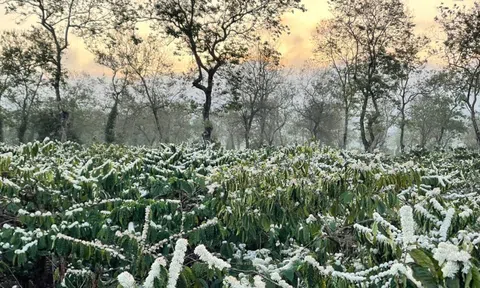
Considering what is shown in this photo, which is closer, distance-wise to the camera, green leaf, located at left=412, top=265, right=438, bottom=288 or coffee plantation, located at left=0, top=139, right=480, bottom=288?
green leaf, located at left=412, top=265, right=438, bottom=288

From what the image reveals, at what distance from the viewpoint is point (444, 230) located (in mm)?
2236

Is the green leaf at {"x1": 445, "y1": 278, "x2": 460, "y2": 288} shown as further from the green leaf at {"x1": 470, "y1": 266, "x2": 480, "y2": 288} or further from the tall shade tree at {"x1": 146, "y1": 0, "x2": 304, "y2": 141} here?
the tall shade tree at {"x1": 146, "y1": 0, "x2": 304, "y2": 141}

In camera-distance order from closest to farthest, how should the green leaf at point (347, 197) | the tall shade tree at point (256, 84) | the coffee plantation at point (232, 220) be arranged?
the coffee plantation at point (232, 220), the green leaf at point (347, 197), the tall shade tree at point (256, 84)

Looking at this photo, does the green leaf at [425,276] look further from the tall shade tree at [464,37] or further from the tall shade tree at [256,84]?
the tall shade tree at [256,84]

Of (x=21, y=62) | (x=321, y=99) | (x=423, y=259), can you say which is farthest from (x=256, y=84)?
(x=423, y=259)

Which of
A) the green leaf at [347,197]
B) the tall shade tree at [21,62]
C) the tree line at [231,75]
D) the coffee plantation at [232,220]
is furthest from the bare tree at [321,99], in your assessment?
the green leaf at [347,197]

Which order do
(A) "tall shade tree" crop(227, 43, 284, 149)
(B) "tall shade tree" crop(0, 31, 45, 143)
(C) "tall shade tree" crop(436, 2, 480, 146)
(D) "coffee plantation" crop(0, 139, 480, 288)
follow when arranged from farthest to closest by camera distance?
(A) "tall shade tree" crop(227, 43, 284, 149) < (B) "tall shade tree" crop(0, 31, 45, 143) < (C) "tall shade tree" crop(436, 2, 480, 146) < (D) "coffee plantation" crop(0, 139, 480, 288)

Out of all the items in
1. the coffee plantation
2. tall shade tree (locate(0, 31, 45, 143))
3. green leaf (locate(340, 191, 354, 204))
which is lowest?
the coffee plantation

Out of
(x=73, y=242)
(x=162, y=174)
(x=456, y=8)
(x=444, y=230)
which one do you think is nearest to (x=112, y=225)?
(x=73, y=242)

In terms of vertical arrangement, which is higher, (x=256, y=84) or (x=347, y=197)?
(x=256, y=84)

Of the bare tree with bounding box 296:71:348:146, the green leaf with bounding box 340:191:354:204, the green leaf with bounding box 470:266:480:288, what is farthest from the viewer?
the bare tree with bounding box 296:71:348:146

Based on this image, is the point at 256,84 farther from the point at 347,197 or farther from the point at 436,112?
the point at 347,197

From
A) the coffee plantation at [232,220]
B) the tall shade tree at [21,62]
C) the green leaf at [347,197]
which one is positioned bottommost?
the coffee plantation at [232,220]

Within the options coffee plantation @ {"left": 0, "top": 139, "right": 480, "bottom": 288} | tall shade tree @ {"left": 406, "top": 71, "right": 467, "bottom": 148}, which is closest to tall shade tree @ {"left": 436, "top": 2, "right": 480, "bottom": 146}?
tall shade tree @ {"left": 406, "top": 71, "right": 467, "bottom": 148}
